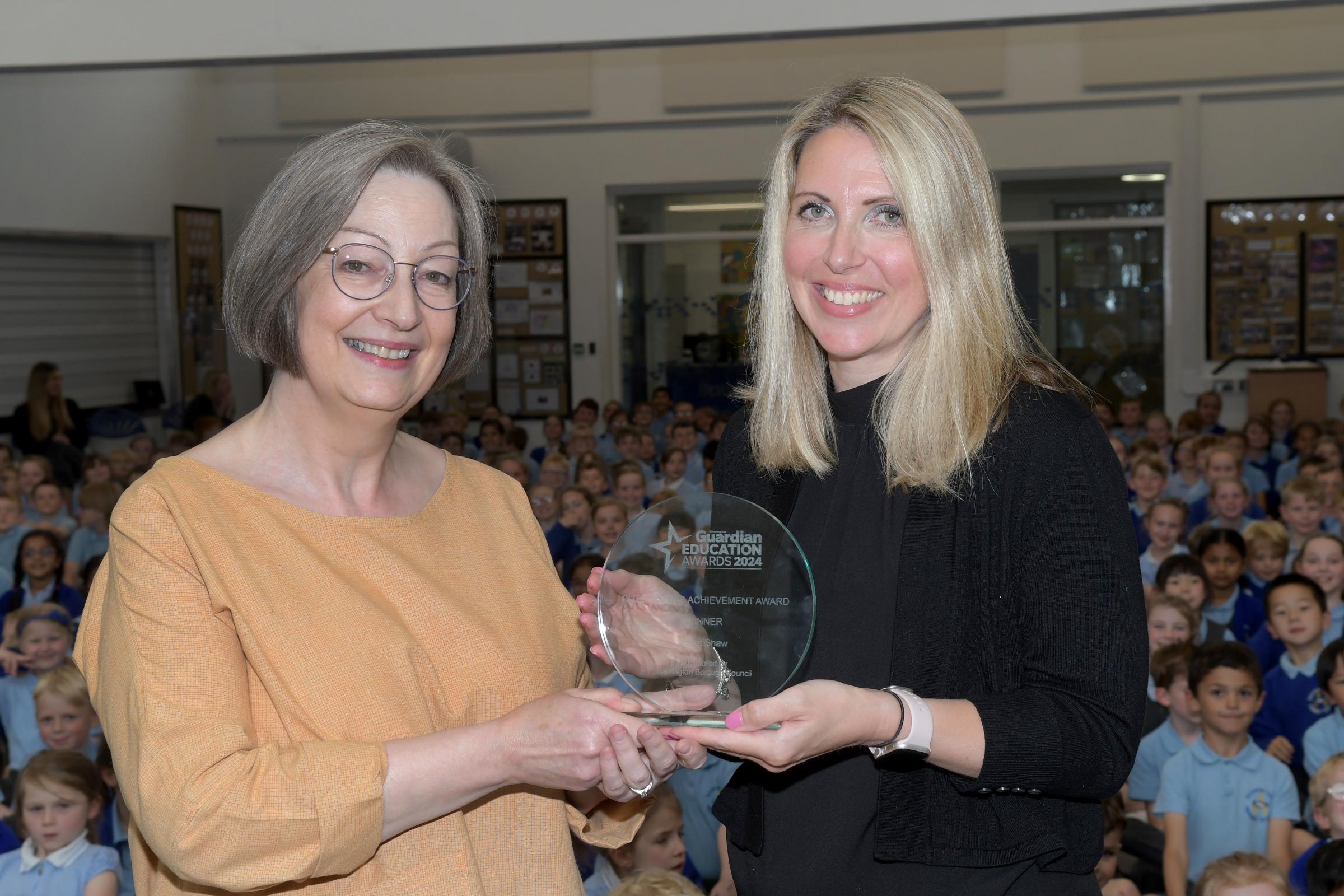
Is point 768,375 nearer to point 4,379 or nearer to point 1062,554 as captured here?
point 1062,554

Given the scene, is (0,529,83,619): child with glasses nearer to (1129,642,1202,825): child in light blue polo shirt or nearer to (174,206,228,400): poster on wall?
(1129,642,1202,825): child in light blue polo shirt

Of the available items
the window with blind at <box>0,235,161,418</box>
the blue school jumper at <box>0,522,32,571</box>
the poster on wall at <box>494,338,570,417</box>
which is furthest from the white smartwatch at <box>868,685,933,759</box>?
the poster on wall at <box>494,338,570,417</box>

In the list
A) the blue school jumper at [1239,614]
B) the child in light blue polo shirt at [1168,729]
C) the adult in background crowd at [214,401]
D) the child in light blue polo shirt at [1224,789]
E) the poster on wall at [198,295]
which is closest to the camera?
the child in light blue polo shirt at [1224,789]

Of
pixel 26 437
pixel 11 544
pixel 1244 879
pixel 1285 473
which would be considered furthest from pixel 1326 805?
pixel 26 437

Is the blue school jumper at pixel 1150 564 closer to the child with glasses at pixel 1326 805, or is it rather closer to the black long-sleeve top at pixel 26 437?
the child with glasses at pixel 1326 805

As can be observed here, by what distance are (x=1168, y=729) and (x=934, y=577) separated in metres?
3.33

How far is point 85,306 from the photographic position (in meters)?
11.4

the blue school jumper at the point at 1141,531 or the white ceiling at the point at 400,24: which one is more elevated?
the white ceiling at the point at 400,24

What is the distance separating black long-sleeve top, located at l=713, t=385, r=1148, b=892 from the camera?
139 cm

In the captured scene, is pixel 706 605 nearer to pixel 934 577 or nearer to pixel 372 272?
pixel 934 577

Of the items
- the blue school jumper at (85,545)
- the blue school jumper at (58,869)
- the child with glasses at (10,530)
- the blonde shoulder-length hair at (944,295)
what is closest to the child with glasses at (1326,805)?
the blonde shoulder-length hair at (944,295)

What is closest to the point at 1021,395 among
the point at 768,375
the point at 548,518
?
the point at 768,375

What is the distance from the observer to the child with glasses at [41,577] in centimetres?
604

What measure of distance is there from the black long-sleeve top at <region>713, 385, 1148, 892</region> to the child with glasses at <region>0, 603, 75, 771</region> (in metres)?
4.09
